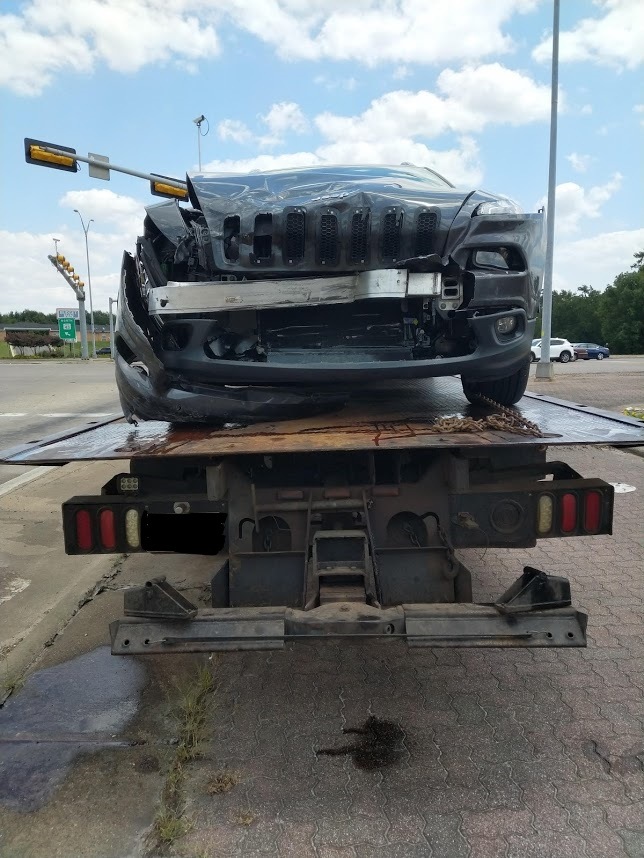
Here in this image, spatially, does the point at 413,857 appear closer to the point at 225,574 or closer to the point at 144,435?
the point at 225,574

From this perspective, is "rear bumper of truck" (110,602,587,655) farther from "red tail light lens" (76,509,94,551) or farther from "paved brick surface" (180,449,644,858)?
"red tail light lens" (76,509,94,551)

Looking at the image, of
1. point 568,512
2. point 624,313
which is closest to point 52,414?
point 568,512

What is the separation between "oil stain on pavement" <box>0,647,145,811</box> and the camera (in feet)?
8.49

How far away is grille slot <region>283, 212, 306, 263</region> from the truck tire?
4.35 feet

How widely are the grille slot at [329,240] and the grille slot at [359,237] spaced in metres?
0.08

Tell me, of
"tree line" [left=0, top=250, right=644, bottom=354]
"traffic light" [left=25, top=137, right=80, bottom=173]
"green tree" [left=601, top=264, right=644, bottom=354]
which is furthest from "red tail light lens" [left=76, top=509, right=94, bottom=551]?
"green tree" [left=601, top=264, right=644, bottom=354]

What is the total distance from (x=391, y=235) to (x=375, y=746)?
2.40 m

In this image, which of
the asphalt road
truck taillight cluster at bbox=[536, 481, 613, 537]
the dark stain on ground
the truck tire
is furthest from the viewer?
the asphalt road

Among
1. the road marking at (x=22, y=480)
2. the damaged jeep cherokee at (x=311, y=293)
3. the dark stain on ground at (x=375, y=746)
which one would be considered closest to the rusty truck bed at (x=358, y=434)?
the damaged jeep cherokee at (x=311, y=293)

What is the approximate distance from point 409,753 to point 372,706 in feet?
1.29

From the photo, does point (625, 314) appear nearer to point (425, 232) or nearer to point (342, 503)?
point (425, 232)

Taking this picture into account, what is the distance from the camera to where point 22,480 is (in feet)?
26.3

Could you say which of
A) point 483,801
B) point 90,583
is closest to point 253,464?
point 483,801

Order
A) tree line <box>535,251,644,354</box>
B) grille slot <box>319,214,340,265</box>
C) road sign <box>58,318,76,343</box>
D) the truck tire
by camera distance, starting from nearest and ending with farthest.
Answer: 1. grille slot <box>319,214,340,265</box>
2. the truck tire
3. road sign <box>58,318,76,343</box>
4. tree line <box>535,251,644,354</box>
